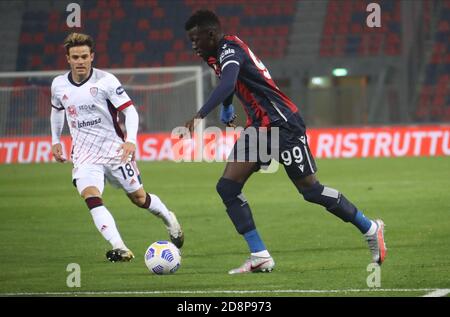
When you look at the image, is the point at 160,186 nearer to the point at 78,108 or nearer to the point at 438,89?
the point at 78,108

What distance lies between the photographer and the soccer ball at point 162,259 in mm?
9070

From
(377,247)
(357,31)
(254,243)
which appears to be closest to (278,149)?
(254,243)

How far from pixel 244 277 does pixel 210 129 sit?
1886 centimetres

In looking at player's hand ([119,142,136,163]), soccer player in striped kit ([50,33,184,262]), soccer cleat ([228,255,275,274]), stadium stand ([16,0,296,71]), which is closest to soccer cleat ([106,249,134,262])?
soccer player in striped kit ([50,33,184,262])

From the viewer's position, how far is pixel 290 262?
970 centimetres

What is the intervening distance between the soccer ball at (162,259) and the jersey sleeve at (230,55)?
1659mm

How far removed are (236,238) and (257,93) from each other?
3.28 meters

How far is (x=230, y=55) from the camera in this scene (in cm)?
871

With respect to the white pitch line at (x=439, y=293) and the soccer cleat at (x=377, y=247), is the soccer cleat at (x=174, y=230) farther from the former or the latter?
the white pitch line at (x=439, y=293)

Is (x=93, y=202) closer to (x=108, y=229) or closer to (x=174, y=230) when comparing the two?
(x=108, y=229)

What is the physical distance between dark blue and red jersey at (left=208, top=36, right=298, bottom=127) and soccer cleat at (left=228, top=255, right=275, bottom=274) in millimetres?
1161

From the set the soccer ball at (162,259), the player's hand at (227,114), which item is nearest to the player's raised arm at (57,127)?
the soccer ball at (162,259)

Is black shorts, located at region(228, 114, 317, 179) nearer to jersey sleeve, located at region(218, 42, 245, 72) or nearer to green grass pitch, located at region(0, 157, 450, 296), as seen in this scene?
jersey sleeve, located at region(218, 42, 245, 72)
